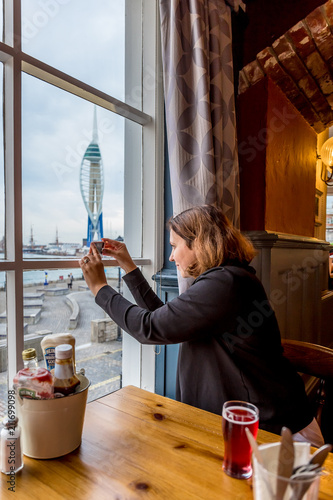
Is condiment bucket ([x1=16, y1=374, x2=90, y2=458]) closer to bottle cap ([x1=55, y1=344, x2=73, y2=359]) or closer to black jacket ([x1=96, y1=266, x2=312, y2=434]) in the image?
bottle cap ([x1=55, y1=344, x2=73, y2=359])

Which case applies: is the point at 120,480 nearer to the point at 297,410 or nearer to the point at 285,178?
the point at 297,410

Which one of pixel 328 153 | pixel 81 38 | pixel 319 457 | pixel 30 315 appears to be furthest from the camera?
pixel 328 153

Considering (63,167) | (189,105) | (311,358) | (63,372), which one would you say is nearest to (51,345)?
(63,372)

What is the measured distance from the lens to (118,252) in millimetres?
1298

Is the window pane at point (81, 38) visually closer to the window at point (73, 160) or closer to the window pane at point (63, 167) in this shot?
the window at point (73, 160)

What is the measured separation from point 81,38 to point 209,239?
36.3 inches

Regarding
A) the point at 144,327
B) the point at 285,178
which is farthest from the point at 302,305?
the point at 144,327

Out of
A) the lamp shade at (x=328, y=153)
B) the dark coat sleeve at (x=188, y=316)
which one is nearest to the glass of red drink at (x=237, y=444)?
the dark coat sleeve at (x=188, y=316)

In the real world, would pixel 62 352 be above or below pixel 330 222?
below

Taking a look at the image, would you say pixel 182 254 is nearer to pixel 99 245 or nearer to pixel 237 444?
pixel 99 245

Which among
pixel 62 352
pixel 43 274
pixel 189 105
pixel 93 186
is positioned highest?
pixel 189 105

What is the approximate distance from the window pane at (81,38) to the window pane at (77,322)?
75 cm

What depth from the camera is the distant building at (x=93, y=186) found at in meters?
1.32

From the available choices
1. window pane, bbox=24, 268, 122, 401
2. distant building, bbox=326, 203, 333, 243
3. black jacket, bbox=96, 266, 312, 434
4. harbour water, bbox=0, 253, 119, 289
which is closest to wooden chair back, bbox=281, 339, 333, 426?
black jacket, bbox=96, 266, 312, 434
